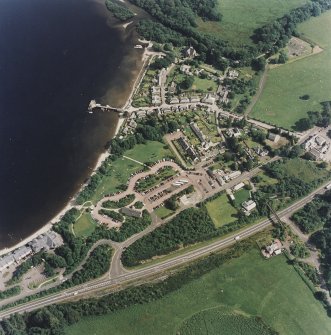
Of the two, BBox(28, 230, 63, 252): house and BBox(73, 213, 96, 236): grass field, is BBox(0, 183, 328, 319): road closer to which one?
BBox(28, 230, 63, 252): house

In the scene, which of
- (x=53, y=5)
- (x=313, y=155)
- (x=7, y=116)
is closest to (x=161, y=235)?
(x=313, y=155)

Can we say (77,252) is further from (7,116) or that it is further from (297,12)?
(297,12)

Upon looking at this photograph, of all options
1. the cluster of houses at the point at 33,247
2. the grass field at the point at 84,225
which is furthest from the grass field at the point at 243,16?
the cluster of houses at the point at 33,247

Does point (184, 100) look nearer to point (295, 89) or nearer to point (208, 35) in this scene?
point (295, 89)

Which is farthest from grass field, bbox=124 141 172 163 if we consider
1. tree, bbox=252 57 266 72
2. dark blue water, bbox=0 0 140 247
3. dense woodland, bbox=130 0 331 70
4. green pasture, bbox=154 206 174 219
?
tree, bbox=252 57 266 72

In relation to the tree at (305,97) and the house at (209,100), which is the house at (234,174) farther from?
the tree at (305,97)
